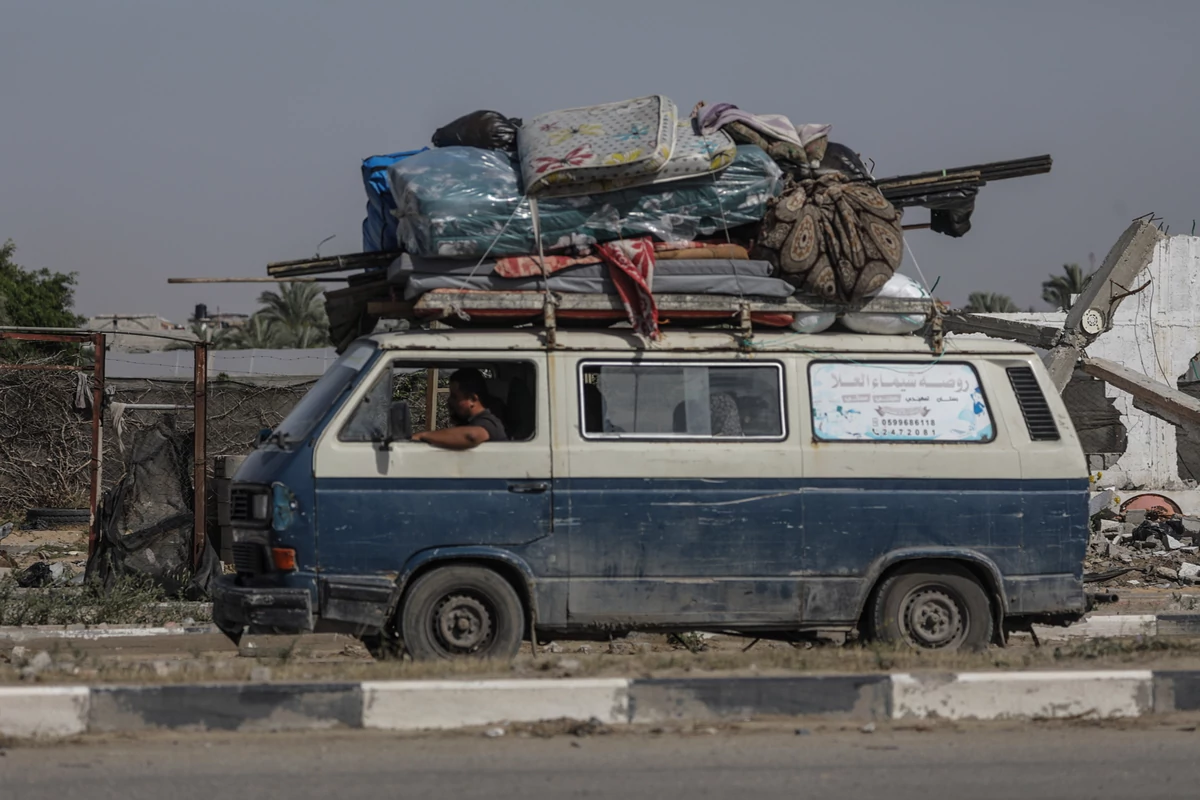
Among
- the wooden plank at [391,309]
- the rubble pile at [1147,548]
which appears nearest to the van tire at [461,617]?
the wooden plank at [391,309]

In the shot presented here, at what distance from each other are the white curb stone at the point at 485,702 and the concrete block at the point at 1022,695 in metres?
1.29

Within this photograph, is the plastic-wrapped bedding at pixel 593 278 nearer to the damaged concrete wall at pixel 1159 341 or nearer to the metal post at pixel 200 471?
the metal post at pixel 200 471

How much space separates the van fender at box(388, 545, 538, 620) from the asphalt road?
1130 mm

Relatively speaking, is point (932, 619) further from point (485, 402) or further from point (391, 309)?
point (391, 309)

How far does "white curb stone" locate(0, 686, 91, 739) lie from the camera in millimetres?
5477

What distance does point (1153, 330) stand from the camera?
26594 millimetres

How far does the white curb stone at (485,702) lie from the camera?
225 inches

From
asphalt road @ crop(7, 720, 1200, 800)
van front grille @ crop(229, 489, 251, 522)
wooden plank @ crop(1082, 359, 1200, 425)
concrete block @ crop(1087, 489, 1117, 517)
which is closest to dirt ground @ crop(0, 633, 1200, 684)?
asphalt road @ crop(7, 720, 1200, 800)

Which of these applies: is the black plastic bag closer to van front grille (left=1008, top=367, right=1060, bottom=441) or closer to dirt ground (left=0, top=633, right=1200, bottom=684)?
dirt ground (left=0, top=633, right=1200, bottom=684)

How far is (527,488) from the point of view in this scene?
22.3 feet

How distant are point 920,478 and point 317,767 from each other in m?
3.48

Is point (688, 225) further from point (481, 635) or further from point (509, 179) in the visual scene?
point (481, 635)

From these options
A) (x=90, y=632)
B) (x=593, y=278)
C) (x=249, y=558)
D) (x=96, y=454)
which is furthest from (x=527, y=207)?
(x=96, y=454)

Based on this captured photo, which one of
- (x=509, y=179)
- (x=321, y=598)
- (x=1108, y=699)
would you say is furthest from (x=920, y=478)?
(x=321, y=598)
